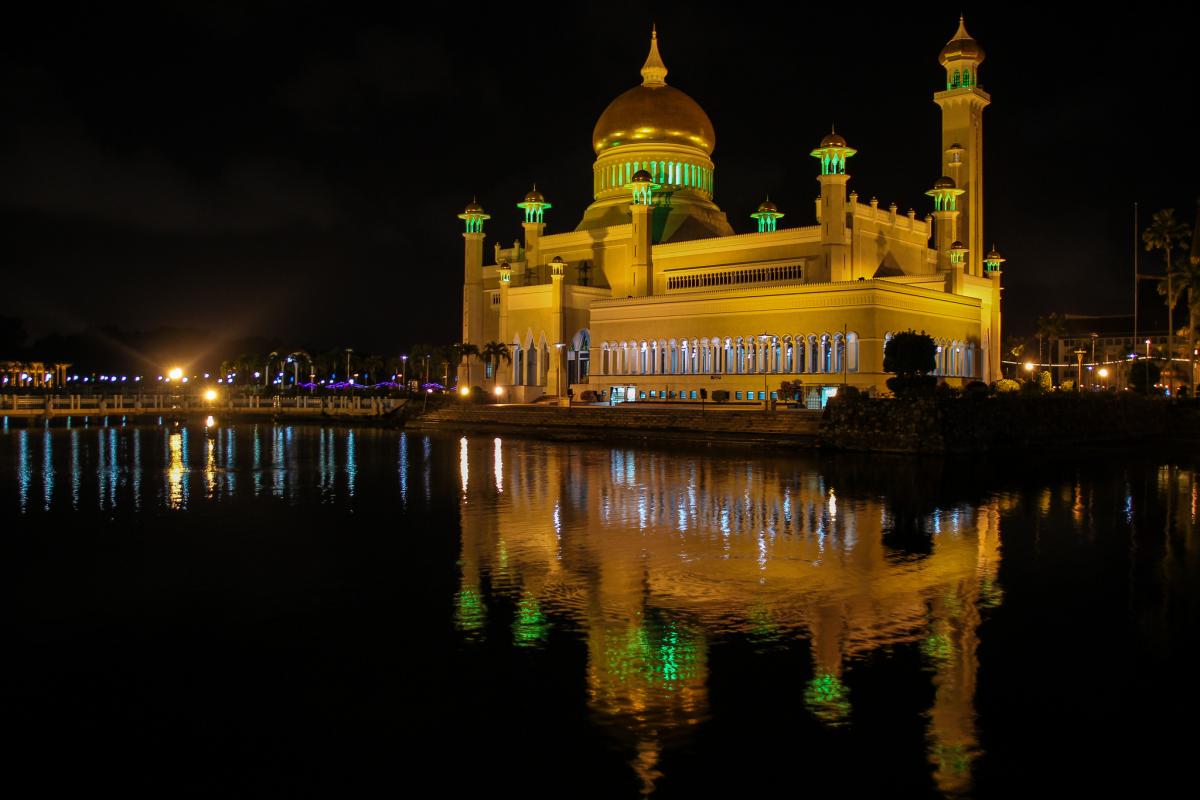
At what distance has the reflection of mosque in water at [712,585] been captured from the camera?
7.67 meters

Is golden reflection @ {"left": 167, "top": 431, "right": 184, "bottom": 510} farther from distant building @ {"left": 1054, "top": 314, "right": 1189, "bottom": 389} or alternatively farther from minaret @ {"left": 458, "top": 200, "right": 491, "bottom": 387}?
distant building @ {"left": 1054, "top": 314, "right": 1189, "bottom": 389}

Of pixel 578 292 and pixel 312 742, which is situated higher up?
pixel 578 292

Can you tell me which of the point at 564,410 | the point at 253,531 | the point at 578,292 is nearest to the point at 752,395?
the point at 564,410

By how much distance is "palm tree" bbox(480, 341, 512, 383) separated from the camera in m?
49.2

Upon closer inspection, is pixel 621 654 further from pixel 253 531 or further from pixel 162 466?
pixel 162 466

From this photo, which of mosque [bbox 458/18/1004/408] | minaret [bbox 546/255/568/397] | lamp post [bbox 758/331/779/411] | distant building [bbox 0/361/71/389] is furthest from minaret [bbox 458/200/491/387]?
distant building [bbox 0/361/71/389]

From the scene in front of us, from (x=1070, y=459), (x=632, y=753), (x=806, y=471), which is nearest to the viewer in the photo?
(x=632, y=753)

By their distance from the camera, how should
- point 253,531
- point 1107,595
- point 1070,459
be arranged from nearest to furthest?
point 1107,595 → point 253,531 → point 1070,459

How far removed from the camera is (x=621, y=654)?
8.67m

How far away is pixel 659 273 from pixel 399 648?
3945 centimetres

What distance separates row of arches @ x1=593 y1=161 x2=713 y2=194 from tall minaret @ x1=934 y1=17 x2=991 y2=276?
38.8 feet

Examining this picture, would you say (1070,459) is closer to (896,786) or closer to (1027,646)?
(1027,646)

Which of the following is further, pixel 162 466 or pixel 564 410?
pixel 564 410

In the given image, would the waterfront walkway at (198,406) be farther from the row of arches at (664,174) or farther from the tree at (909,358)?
the tree at (909,358)
